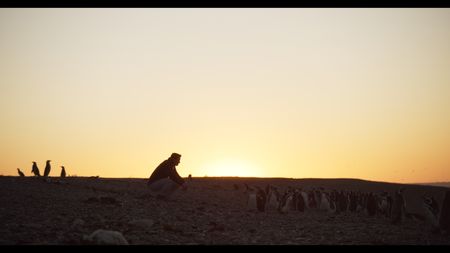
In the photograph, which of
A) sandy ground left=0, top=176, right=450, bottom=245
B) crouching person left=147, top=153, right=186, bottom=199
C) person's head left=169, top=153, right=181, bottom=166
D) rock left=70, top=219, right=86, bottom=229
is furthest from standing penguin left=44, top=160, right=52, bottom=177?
rock left=70, top=219, right=86, bottom=229

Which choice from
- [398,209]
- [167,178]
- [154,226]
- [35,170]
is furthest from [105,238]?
[35,170]

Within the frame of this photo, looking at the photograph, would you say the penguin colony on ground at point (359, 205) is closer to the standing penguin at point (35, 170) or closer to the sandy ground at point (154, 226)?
the sandy ground at point (154, 226)

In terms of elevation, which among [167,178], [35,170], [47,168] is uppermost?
[47,168]

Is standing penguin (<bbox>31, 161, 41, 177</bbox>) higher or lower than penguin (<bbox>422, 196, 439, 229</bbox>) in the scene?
higher

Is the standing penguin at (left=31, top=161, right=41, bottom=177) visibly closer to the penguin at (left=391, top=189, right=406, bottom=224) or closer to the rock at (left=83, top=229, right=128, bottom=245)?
the penguin at (left=391, top=189, right=406, bottom=224)

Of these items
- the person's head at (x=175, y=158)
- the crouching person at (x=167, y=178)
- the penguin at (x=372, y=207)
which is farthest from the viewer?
the penguin at (x=372, y=207)

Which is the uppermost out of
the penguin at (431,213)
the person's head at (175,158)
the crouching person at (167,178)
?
the person's head at (175,158)

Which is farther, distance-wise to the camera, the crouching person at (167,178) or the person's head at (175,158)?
the person's head at (175,158)

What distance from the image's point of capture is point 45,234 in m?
8.62

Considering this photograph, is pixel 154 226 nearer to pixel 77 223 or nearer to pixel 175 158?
pixel 77 223

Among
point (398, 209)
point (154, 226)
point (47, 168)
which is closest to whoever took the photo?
point (154, 226)

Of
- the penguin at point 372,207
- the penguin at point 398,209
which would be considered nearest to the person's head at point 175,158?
the penguin at point 398,209
